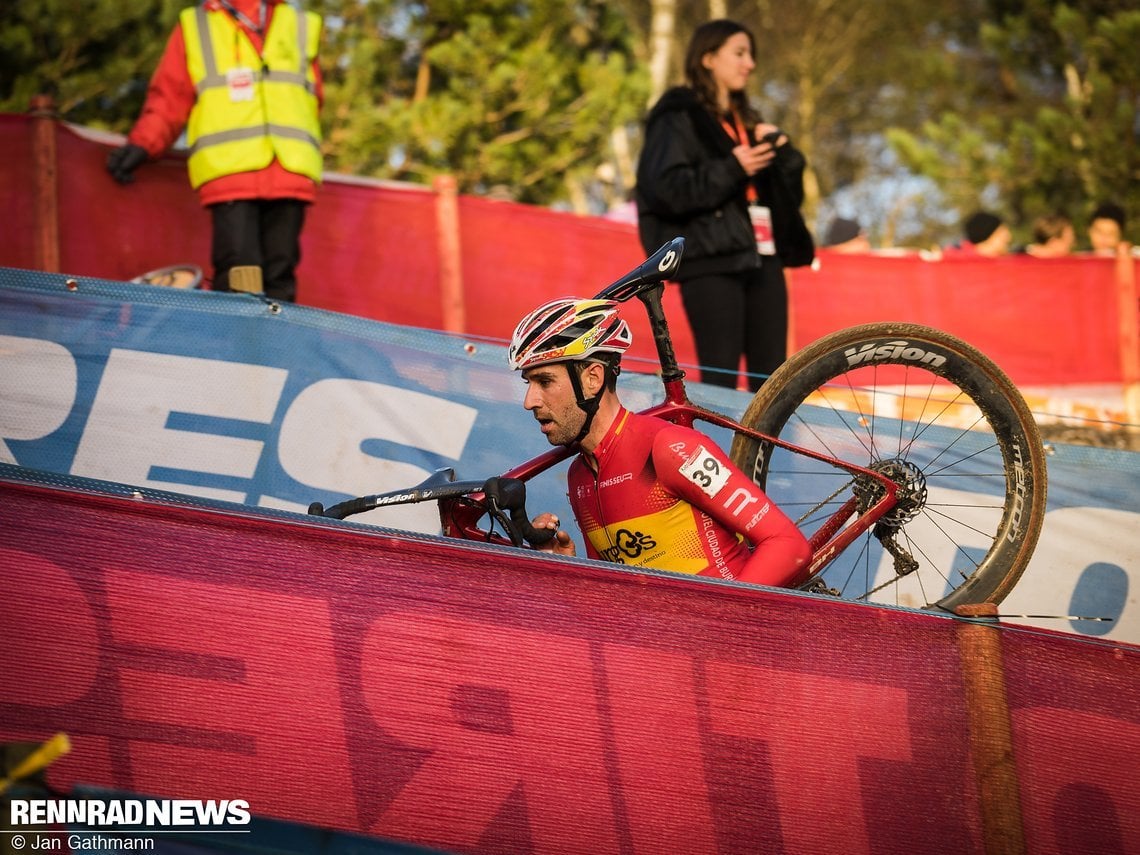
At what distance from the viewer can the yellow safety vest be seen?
6.56 metres

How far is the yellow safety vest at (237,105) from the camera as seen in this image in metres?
6.56

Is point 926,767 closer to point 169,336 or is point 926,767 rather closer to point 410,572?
point 410,572

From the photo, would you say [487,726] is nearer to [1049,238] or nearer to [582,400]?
[582,400]

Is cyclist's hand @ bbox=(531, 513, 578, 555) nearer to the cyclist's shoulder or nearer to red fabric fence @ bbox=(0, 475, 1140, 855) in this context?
the cyclist's shoulder

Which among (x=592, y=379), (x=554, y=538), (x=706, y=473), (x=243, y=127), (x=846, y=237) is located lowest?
(x=554, y=538)

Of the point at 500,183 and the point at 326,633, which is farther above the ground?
the point at 500,183

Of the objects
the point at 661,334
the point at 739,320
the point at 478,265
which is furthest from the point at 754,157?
the point at 478,265

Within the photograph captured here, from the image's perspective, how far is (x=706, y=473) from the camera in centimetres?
406

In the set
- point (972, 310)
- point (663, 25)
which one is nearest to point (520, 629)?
point (972, 310)

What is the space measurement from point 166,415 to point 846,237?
7879 millimetres

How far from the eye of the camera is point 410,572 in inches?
127

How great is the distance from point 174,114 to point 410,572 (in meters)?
4.27

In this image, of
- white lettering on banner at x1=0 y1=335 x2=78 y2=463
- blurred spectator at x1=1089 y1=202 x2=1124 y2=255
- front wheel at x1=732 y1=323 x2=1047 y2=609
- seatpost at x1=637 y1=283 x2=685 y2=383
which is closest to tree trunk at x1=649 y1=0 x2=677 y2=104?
blurred spectator at x1=1089 y1=202 x2=1124 y2=255

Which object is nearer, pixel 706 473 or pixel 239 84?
pixel 706 473
